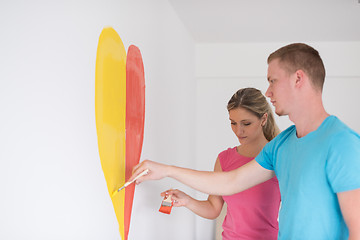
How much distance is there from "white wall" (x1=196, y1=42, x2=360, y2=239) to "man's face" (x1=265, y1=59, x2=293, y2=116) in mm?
2661

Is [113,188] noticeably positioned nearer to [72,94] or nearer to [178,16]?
[72,94]

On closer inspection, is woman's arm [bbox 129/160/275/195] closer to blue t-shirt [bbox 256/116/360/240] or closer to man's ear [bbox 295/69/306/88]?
blue t-shirt [bbox 256/116/360/240]

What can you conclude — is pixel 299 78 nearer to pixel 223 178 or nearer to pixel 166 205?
pixel 223 178

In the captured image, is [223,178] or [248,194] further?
[248,194]

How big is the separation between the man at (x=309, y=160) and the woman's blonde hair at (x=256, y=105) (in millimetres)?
538

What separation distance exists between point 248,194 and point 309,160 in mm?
746

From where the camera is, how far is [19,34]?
2.78ft

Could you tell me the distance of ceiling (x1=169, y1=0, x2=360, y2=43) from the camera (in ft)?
9.35

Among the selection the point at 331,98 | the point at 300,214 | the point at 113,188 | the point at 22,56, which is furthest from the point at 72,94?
the point at 331,98

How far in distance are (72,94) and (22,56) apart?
25 centimetres

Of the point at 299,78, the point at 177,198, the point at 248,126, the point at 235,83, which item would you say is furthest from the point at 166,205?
the point at 235,83

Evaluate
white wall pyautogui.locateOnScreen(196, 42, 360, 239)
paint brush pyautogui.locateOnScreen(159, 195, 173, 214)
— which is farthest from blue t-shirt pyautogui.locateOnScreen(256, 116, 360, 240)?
Answer: white wall pyautogui.locateOnScreen(196, 42, 360, 239)

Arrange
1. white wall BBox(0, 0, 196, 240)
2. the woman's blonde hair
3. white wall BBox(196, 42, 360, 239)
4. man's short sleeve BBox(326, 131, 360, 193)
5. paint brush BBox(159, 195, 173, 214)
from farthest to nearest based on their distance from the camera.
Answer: white wall BBox(196, 42, 360, 239)
the woman's blonde hair
paint brush BBox(159, 195, 173, 214)
man's short sleeve BBox(326, 131, 360, 193)
white wall BBox(0, 0, 196, 240)

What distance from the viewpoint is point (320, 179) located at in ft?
3.94
